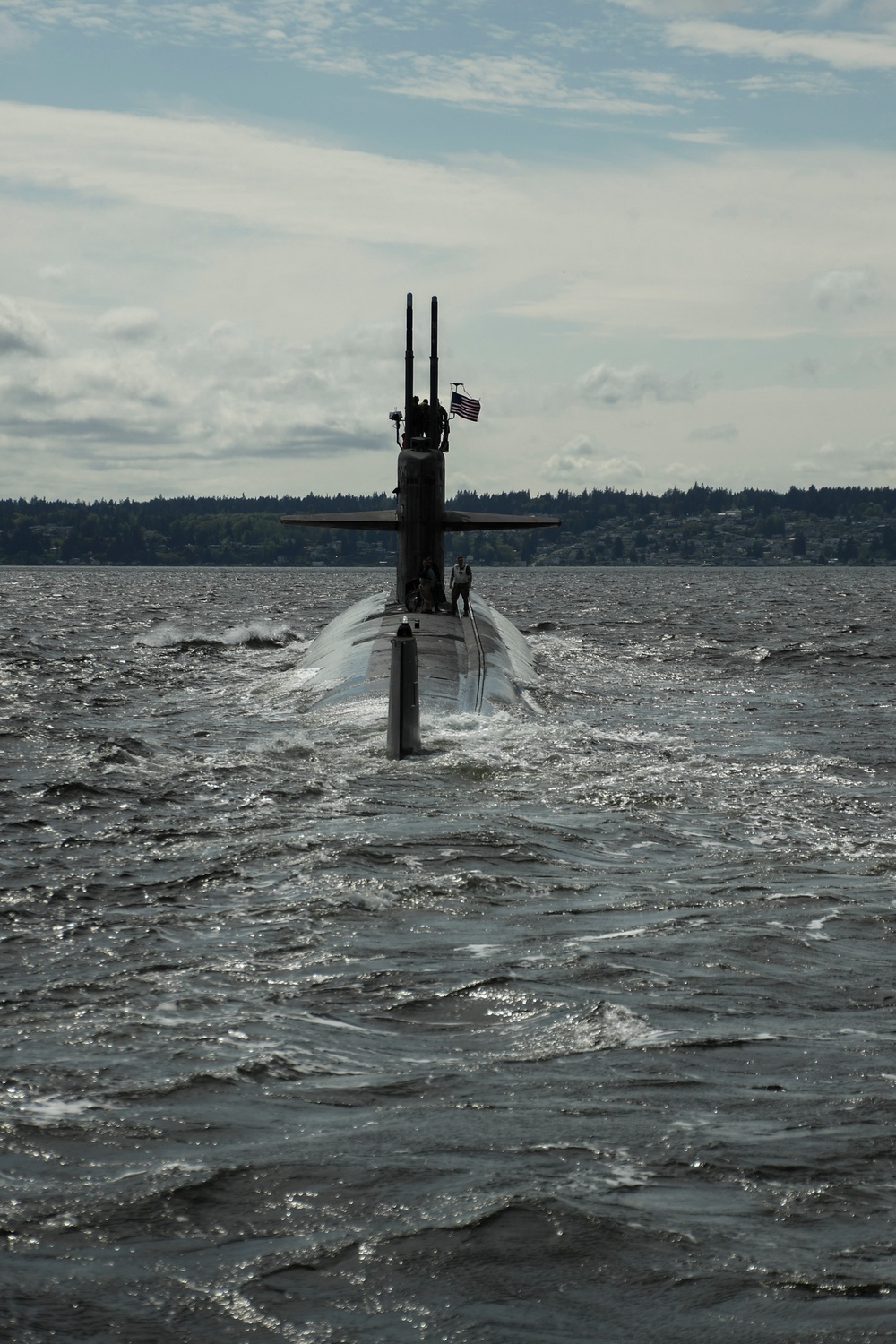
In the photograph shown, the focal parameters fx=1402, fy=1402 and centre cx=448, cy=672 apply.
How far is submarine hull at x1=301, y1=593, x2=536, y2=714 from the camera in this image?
21891 millimetres

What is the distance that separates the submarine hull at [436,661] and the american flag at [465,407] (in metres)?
4.22

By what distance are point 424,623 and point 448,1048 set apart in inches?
817

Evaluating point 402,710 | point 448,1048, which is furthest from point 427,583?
point 448,1048

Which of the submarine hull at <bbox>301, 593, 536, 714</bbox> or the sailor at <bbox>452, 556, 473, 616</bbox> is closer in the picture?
the submarine hull at <bbox>301, 593, 536, 714</bbox>

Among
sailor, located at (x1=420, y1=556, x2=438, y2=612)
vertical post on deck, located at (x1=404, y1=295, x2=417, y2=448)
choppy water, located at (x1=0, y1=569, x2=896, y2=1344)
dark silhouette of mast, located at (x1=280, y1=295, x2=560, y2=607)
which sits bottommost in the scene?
choppy water, located at (x1=0, y1=569, x2=896, y2=1344)

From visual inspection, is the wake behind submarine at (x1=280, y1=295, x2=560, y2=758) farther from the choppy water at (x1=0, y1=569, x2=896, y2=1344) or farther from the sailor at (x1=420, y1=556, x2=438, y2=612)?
the choppy water at (x1=0, y1=569, x2=896, y2=1344)

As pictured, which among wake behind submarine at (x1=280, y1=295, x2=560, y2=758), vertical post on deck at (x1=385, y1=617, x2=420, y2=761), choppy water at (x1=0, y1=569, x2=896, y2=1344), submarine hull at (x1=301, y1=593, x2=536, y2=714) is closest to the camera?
choppy water at (x1=0, y1=569, x2=896, y2=1344)

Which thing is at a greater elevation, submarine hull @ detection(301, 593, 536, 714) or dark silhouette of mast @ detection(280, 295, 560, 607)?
dark silhouette of mast @ detection(280, 295, 560, 607)

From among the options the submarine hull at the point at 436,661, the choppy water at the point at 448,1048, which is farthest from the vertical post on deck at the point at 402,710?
the submarine hull at the point at 436,661

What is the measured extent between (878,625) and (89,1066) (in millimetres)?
48842

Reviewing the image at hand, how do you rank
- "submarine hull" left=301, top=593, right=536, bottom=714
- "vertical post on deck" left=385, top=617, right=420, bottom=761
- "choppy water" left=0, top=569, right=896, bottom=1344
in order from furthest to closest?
"submarine hull" left=301, top=593, right=536, bottom=714
"vertical post on deck" left=385, top=617, right=420, bottom=761
"choppy water" left=0, top=569, right=896, bottom=1344

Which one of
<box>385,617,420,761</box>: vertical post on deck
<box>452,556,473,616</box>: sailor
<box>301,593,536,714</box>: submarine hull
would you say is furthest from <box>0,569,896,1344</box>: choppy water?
<box>452,556,473,616</box>: sailor

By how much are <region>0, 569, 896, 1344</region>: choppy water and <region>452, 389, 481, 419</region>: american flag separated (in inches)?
530

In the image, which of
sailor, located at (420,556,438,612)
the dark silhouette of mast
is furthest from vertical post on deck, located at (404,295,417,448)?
sailor, located at (420,556,438,612)
